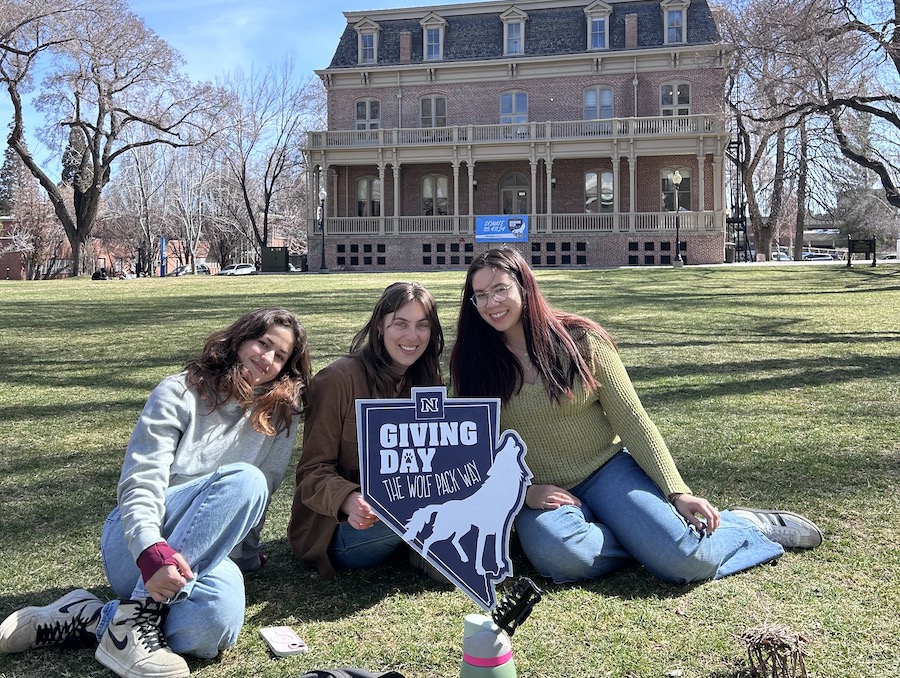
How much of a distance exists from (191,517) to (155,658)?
42 centimetres

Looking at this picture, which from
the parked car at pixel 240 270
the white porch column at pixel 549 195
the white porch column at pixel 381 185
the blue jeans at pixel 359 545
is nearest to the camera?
the blue jeans at pixel 359 545

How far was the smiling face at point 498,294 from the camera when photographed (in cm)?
312

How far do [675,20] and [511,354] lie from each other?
33942 millimetres

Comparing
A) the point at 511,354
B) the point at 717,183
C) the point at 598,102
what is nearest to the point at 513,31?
the point at 598,102

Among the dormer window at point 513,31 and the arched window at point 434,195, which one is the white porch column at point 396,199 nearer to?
the arched window at point 434,195

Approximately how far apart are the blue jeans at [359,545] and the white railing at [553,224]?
29.7m

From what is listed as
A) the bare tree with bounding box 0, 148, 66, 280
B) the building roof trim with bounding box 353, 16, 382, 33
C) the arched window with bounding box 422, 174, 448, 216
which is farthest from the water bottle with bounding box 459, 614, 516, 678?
the bare tree with bounding box 0, 148, 66, 280

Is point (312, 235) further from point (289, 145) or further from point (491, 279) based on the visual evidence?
point (491, 279)

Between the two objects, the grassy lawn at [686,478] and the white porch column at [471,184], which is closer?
the grassy lawn at [686,478]

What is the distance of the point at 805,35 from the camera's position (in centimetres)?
1620

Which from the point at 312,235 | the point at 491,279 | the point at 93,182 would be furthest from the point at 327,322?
the point at 93,182

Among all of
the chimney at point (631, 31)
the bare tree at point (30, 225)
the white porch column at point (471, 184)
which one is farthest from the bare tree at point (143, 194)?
the chimney at point (631, 31)

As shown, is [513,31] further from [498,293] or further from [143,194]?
[498,293]

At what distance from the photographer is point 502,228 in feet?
107
